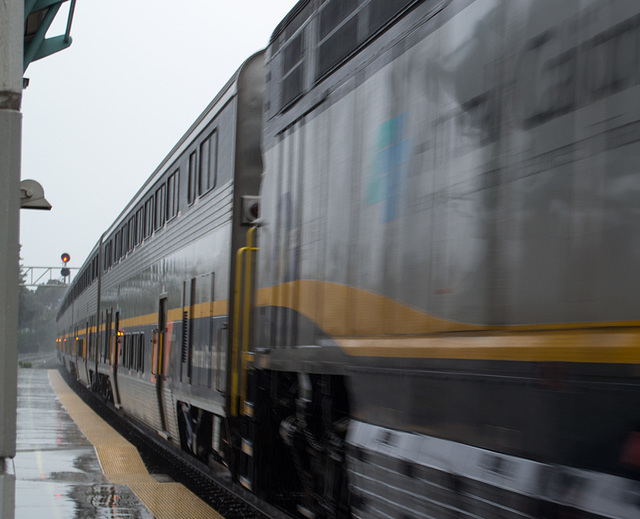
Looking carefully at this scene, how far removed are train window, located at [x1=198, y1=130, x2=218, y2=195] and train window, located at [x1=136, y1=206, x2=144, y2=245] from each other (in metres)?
5.30

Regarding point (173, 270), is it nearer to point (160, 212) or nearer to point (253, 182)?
point (160, 212)

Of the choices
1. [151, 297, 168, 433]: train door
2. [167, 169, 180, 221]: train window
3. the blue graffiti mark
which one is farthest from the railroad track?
the blue graffiti mark

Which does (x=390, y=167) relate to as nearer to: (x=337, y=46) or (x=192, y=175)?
(x=337, y=46)

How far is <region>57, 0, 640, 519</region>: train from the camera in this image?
108 inches

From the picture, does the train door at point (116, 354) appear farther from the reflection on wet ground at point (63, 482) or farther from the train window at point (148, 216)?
the train window at point (148, 216)

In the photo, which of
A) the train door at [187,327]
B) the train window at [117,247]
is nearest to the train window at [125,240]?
the train window at [117,247]

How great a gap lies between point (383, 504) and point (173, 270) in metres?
7.50

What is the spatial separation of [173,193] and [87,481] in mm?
3899

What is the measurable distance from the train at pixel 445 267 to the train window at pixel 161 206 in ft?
17.1

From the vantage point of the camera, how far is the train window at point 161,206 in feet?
41.0

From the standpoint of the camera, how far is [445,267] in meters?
3.74

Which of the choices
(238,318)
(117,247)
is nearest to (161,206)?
(238,318)

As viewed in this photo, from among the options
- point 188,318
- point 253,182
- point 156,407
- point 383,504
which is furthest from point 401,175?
point 156,407

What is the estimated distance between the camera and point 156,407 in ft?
40.0
